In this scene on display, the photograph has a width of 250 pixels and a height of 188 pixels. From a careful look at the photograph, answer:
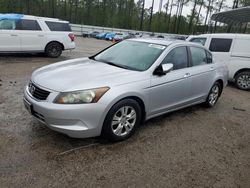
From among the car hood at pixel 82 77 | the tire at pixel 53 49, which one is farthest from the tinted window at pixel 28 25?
the car hood at pixel 82 77

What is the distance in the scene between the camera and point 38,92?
10.4 feet

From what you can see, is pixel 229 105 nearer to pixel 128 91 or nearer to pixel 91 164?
pixel 128 91

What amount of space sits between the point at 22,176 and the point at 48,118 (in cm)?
76

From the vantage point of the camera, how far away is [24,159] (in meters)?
2.87

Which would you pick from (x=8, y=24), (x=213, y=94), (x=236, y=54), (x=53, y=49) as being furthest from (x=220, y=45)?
(x=8, y=24)

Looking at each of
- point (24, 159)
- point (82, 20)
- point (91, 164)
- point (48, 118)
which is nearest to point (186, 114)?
point (91, 164)

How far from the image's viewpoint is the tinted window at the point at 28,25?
30.6 feet

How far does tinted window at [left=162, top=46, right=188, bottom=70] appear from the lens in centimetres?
404

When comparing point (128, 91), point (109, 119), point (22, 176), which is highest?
point (128, 91)

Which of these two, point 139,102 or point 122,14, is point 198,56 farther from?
point 122,14

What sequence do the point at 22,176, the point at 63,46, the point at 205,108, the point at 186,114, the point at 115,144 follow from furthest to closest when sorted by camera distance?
the point at 63,46
the point at 205,108
the point at 186,114
the point at 115,144
the point at 22,176

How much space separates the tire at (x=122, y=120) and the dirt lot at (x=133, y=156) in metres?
0.15

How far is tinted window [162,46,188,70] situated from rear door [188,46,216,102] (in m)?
0.20

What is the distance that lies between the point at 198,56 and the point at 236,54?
12.6 feet
